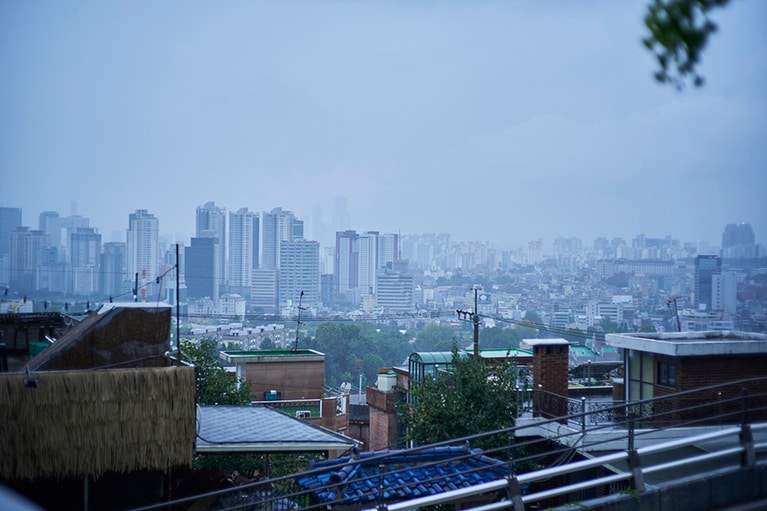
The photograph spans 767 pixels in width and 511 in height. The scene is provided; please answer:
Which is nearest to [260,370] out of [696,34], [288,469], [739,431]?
[288,469]

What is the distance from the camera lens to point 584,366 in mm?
27359

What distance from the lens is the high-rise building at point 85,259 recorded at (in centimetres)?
11499

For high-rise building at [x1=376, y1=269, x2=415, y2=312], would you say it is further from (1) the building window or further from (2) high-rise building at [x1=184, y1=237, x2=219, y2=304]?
(1) the building window

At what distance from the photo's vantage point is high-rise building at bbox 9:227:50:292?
78.1m

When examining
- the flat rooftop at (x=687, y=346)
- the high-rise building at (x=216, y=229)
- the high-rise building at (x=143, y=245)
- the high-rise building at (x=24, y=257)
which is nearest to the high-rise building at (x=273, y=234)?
the high-rise building at (x=216, y=229)

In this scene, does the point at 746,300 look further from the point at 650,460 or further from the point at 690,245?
the point at 690,245


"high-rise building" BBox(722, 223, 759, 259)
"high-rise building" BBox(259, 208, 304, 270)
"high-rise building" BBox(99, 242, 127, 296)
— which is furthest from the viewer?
"high-rise building" BBox(259, 208, 304, 270)

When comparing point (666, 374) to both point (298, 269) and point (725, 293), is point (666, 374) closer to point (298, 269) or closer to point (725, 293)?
point (725, 293)

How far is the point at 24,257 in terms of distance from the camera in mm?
85000

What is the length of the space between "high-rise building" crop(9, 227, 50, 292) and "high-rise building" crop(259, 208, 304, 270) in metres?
76.6

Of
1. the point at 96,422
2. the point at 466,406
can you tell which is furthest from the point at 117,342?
the point at 466,406

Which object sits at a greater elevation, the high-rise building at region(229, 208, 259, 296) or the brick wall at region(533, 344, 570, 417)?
the high-rise building at region(229, 208, 259, 296)

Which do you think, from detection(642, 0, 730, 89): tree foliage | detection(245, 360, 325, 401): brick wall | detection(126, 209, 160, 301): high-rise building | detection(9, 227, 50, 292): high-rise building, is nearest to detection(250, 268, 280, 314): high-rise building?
detection(126, 209, 160, 301): high-rise building

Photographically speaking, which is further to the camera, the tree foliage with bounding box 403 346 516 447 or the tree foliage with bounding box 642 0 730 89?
the tree foliage with bounding box 403 346 516 447
